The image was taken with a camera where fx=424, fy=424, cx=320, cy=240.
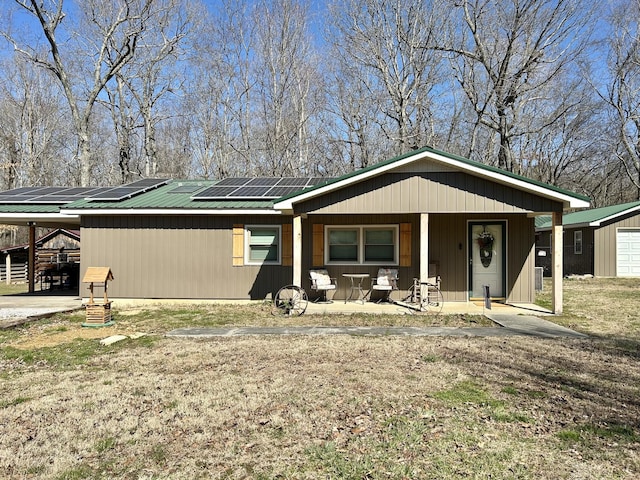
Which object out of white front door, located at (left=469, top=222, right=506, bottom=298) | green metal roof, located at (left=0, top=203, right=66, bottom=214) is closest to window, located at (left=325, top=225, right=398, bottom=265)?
white front door, located at (left=469, top=222, right=506, bottom=298)

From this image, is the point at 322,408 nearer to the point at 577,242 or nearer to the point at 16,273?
the point at 577,242

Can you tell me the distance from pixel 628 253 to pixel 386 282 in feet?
44.4

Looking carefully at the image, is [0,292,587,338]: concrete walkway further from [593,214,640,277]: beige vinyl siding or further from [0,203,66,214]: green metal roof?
[593,214,640,277]: beige vinyl siding

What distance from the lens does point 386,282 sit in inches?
386

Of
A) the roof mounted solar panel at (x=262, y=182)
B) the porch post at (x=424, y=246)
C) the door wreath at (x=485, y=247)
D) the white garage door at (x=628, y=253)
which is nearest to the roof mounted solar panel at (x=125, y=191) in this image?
the roof mounted solar panel at (x=262, y=182)

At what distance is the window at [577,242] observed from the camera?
18641mm

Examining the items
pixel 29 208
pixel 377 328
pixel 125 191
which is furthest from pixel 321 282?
pixel 29 208

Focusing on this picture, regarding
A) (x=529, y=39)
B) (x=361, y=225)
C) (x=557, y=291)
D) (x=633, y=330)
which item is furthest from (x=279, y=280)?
(x=529, y=39)

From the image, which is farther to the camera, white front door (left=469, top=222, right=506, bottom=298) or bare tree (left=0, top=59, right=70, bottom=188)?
bare tree (left=0, top=59, right=70, bottom=188)

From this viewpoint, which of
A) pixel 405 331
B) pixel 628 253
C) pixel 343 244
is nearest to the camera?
pixel 405 331

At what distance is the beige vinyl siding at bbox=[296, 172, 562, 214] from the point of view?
8570 mm

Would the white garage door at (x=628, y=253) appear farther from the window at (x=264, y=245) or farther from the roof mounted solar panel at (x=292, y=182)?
the window at (x=264, y=245)

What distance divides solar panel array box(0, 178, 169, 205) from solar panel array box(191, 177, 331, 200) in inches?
80.8

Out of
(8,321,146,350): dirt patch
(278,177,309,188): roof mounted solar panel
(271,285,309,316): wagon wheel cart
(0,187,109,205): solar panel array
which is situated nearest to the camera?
(8,321,146,350): dirt patch
